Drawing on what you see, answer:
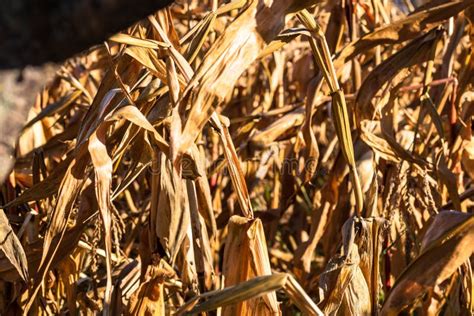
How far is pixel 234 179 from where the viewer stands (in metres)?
1.17

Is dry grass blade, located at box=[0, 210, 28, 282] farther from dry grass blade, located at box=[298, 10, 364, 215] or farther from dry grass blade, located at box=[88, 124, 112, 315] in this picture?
dry grass blade, located at box=[298, 10, 364, 215]

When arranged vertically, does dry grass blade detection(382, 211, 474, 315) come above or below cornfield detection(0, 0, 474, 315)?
below

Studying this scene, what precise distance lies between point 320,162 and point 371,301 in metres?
0.77

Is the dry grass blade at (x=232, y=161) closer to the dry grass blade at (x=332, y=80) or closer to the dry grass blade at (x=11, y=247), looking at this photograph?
the dry grass blade at (x=332, y=80)

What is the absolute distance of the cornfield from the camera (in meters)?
1.06

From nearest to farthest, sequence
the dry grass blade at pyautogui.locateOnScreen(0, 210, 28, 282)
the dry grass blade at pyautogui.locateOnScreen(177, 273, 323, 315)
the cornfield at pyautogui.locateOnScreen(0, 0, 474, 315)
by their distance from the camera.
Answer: the dry grass blade at pyautogui.locateOnScreen(177, 273, 323, 315), the cornfield at pyautogui.locateOnScreen(0, 0, 474, 315), the dry grass blade at pyautogui.locateOnScreen(0, 210, 28, 282)

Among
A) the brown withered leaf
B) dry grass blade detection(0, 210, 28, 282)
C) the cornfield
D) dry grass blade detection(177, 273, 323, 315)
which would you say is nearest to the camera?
→ dry grass blade detection(177, 273, 323, 315)

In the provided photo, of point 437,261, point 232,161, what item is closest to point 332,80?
point 232,161

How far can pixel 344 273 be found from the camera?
127 cm

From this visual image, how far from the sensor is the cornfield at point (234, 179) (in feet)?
3.49

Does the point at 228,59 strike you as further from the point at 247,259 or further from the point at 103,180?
the point at 247,259

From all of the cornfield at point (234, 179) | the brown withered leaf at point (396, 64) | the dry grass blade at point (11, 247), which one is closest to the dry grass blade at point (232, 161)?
the cornfield at point (234, 179)

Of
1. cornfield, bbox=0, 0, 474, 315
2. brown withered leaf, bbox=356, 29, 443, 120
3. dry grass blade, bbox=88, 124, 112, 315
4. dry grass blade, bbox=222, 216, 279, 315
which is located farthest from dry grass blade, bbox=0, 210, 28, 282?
brown withered leaf, bbox=356, 29, 443, 120

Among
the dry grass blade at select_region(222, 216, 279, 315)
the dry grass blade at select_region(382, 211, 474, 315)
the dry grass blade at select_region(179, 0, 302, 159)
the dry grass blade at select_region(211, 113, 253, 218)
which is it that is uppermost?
the dry grass blade at select_region(179, 0, 302, 159)
